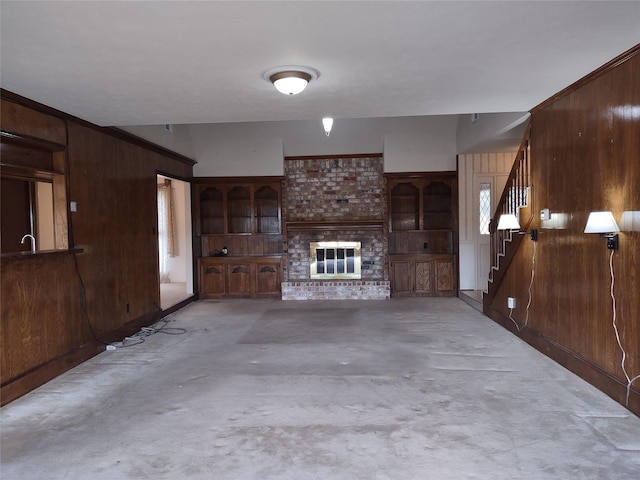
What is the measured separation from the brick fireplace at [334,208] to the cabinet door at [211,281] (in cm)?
127

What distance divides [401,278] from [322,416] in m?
5.23

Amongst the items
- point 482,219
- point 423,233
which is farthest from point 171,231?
point 482,219

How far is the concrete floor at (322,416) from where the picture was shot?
2.38 meters

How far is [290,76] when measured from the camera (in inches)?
126

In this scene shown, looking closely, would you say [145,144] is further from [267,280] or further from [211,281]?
[267,280]

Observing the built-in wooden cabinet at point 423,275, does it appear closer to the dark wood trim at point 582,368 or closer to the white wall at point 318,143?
the white wall at point 318,143

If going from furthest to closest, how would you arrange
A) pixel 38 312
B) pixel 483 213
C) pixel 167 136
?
pixel 483 213 < pixel 167 136 < pixel 38 312

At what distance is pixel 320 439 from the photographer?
105 inches

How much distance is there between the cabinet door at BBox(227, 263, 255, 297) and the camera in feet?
26.6

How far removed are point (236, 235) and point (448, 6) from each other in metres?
6.62

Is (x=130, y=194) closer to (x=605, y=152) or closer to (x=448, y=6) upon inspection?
(x=448, y=6)

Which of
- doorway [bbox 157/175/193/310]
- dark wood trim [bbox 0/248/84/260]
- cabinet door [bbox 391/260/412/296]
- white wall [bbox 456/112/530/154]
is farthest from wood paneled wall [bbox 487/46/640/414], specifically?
doorway [bbox 157/175/193/310]

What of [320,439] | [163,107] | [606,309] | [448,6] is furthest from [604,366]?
[163,107]

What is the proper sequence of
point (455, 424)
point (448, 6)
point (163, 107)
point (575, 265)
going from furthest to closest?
point (163, 107)
point (575, 265)
point (455, 424)
point (448, 6)
